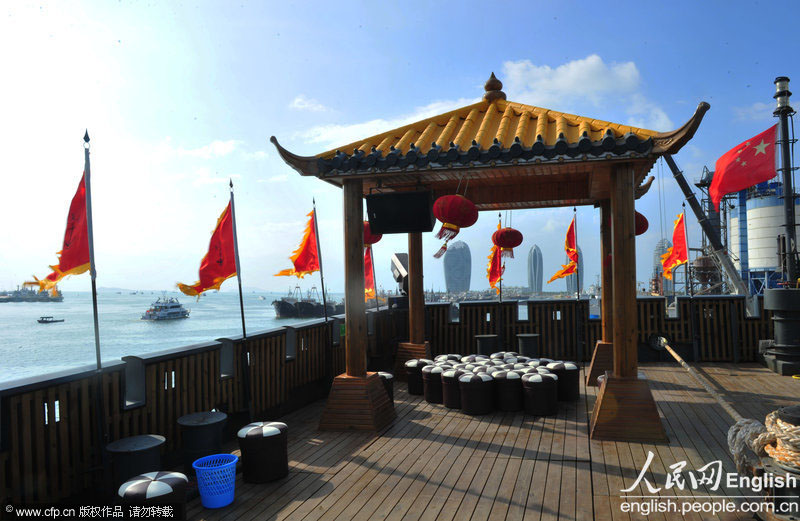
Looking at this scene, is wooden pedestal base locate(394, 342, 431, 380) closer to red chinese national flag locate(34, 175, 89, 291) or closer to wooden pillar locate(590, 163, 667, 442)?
wooden pillar locate(590, 163, 667, 442)

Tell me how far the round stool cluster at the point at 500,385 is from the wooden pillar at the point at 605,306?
4.50ft

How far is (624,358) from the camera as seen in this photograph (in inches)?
271

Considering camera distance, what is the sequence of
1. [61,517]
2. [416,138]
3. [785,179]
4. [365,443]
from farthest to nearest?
[785,179], [416,138], [365,443], [61,517]

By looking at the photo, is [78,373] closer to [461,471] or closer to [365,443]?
[365,443]

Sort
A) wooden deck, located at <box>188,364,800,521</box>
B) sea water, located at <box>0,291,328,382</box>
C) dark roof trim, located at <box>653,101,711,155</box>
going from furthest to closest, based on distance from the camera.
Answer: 1. sea water, located at <box>0,291,328,382</box>
2. dark roof trim, located at <box>653,101,711,155</box>
3. wooden deck, located at <box>188,364,800,521</box>

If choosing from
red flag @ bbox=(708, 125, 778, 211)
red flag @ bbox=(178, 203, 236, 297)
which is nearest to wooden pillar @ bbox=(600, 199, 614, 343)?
red flag @ bbox=(708, 125, 778, 211)

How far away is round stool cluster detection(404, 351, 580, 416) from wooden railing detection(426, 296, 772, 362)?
3.63 meters

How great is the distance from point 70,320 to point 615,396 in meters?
140

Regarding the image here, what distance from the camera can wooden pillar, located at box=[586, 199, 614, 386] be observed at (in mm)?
10000

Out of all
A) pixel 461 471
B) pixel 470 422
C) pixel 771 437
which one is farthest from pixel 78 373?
pixel 771 437

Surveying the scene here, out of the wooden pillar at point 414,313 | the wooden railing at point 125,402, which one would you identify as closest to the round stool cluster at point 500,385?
the wooden pillar at point 414,313

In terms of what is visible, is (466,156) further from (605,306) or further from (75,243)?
(605,306)

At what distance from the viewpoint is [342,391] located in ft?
24.8

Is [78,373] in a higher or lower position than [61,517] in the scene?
higher
